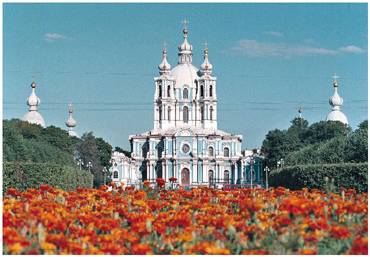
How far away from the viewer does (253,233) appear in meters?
10.7

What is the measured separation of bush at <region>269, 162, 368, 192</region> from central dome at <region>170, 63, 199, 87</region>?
89.4 m

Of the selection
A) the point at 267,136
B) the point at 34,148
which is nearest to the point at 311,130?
the point at 267,136

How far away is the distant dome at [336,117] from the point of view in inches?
4724

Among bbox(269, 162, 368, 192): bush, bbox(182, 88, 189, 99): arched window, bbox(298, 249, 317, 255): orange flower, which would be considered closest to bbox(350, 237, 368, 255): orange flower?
bbox(298, 249, 317, 255): orange flower

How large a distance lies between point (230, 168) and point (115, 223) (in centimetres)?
11164

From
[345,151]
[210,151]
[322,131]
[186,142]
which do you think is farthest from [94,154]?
[345,151]

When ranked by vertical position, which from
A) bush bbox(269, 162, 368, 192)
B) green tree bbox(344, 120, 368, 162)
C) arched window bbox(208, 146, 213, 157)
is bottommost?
bush bbox(269, 162, 368, 192)

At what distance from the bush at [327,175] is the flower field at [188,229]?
15.3 metres

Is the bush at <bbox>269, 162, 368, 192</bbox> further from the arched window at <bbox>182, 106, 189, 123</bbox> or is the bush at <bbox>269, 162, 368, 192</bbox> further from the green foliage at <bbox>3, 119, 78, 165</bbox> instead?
the arched window at <bbox>182, 106, 189, 123</bbox>

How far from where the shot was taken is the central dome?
123625mm

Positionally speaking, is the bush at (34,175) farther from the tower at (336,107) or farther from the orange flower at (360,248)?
the tower at (336,107)

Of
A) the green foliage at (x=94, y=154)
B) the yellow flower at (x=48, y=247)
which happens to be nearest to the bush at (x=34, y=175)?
the yellow flower at (x=48, y=247)

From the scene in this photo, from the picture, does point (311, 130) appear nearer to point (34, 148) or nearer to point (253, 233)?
point (34, 148)

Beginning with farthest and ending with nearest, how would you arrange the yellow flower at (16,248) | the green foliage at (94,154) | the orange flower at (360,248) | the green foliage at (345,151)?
the green foliage at (94,154) → the green foliage at (345,151) → the orange flower at (360,248) → the yellow flower at (16,248)
